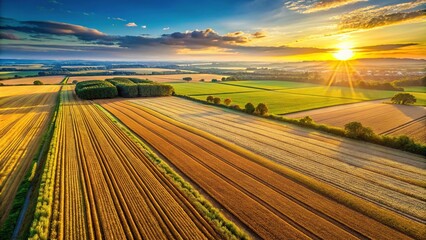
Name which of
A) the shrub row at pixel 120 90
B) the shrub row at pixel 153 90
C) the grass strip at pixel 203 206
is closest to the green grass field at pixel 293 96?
the shrub row at pixel 153 90

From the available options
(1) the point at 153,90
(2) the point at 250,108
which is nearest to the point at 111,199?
(2) the point at 250,108

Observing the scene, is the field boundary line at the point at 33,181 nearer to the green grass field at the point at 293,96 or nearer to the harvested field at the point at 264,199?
the harvested field at the point at 264,199

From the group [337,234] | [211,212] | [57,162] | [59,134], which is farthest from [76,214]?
[59,134]

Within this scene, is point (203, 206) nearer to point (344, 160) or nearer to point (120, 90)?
point (344, 160)

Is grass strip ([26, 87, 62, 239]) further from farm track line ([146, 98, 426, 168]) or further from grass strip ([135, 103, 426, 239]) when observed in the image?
farm track line ([146, 98, 426, 168])

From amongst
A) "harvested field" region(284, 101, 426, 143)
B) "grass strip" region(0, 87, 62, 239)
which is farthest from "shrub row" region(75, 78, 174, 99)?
"harvested field" region(284, 101, 426, 143)

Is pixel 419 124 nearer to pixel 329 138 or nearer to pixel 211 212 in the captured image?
pixel 329 138
